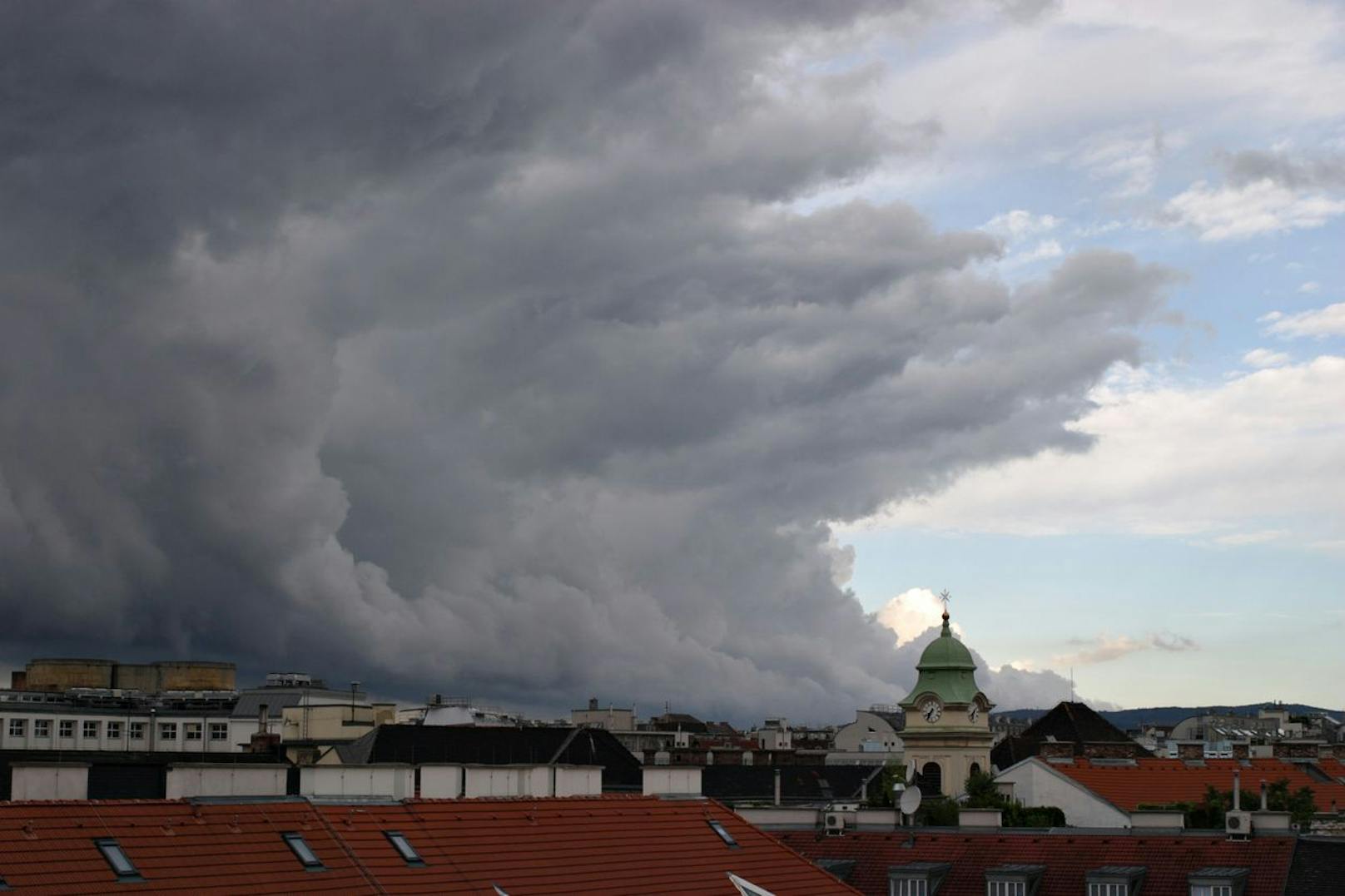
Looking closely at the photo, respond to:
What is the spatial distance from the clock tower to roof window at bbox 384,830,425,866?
100 m

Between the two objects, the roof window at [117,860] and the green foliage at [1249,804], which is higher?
the roof window at [117,860]

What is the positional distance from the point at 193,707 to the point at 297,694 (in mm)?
12563

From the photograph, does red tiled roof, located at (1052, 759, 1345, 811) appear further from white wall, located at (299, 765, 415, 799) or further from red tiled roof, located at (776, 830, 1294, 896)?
white wall, located at (299, 765, 415, 799)

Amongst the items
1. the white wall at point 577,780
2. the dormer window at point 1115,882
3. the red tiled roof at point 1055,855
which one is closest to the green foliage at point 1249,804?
the red tiled roof at point 1055,855

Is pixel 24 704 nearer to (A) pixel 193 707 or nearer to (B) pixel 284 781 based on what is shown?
(A) pixel 193 707

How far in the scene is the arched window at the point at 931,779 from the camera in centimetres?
14250

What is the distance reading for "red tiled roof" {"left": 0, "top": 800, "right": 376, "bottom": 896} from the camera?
37.1 meters

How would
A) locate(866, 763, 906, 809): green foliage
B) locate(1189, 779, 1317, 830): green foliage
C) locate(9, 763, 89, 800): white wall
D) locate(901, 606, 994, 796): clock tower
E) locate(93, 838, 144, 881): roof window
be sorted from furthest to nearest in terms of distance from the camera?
locate(901, 606, 994, 796): clock tower, locate(866, 763, 906, 809): green foliage, locate(1189, 779, 1317, 830): green foliage, locate(9, 763, 89, 800): white wall, locate(93, 838, 144, 881): roof window

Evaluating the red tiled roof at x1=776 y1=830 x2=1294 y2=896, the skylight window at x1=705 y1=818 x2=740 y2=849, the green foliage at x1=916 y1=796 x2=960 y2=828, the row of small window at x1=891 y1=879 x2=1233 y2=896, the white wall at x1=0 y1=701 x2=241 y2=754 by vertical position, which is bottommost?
the row of small window at x1=891 y1=879 x2=1233 y2=896

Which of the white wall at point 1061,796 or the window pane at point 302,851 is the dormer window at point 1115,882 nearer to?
the window pane at point 302,851

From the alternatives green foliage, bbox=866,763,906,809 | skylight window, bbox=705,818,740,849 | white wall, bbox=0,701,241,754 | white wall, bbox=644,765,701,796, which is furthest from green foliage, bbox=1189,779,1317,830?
white wall, bbox=0,701,241,754

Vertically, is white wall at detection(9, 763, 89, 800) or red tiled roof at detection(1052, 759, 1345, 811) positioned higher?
white wall at detection(9, 763, 89, 800)

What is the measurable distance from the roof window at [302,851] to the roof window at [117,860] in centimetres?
471

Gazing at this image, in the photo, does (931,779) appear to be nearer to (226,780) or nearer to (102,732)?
(102,732)
